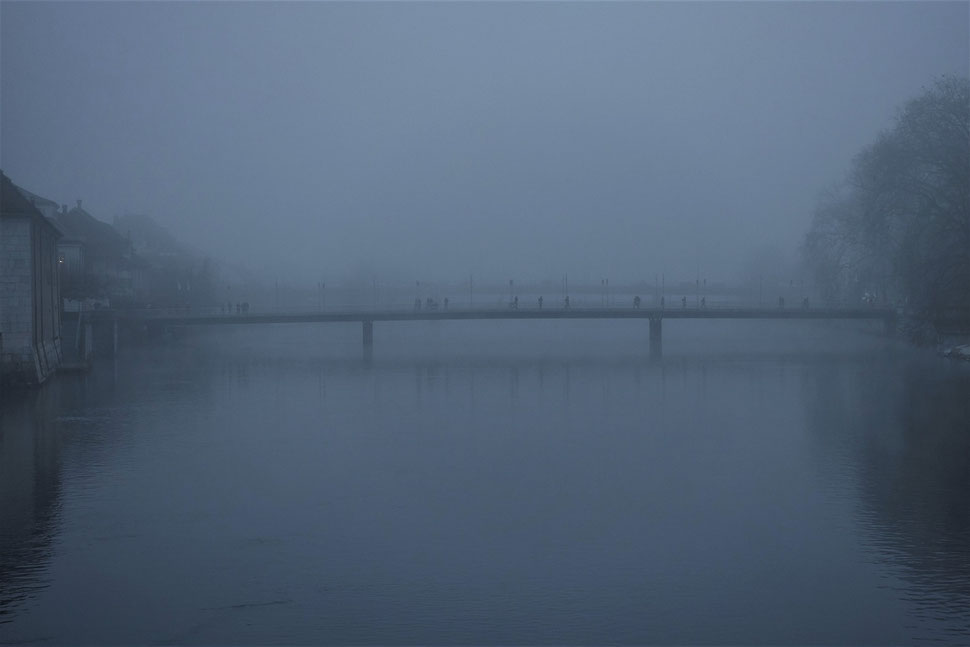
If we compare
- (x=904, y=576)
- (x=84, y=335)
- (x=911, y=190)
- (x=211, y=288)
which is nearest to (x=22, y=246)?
(x=84, y=335)

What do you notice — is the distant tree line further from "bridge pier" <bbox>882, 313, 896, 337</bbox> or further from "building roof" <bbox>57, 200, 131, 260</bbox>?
"building roof" <bbox>57, 200, 131, 260</bbox>

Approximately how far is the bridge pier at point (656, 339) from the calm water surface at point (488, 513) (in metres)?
11.0

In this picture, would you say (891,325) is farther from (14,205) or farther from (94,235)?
(94,235)

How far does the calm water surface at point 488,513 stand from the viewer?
10195 millimetres

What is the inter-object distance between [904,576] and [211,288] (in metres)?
58.6

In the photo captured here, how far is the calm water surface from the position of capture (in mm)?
10195

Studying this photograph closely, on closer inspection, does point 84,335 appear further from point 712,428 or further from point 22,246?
point 712,428

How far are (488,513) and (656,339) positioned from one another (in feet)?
97.6

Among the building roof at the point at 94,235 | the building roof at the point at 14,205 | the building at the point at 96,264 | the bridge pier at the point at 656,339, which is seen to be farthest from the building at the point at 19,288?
the bridge pier at the point at 656,339

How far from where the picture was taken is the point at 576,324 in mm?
71375

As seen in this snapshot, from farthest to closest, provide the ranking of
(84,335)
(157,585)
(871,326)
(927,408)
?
(871,326), (84,335), (927,408), (157,585)

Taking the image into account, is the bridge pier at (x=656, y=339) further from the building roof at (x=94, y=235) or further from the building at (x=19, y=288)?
the building roof at (x=94, y=235)

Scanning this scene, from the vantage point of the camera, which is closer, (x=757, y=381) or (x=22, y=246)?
(x=22, y=246)

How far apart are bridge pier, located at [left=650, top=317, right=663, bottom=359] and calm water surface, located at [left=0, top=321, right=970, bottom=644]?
11.0 meters
